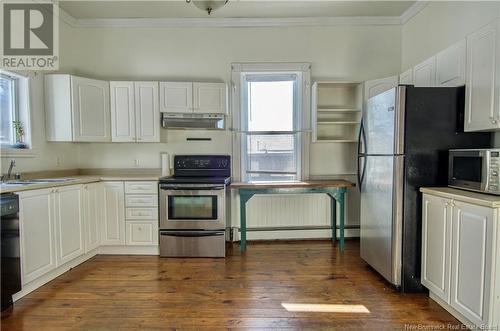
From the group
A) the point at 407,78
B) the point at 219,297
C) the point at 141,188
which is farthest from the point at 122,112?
the point at 407,78

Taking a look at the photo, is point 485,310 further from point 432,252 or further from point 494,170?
point 494,170

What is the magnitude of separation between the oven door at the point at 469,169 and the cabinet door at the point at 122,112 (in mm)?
3473

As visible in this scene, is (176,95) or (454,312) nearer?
(454,312)

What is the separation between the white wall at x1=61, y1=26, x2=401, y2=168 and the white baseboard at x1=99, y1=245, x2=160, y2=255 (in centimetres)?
128

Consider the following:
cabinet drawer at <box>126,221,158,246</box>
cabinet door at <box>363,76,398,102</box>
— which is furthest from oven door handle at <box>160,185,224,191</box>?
cabinet door at <box>363,76,398,102</box>

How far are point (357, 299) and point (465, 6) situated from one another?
2961mm

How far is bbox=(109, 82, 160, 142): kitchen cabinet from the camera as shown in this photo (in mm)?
3508

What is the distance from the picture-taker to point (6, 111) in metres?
2.86

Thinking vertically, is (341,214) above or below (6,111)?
below

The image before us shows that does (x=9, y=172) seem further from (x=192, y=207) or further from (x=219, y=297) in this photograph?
(x=219, y=297)

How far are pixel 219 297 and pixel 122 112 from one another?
262 cm

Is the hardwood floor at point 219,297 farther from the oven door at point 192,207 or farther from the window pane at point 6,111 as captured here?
the window pane at point 6,111

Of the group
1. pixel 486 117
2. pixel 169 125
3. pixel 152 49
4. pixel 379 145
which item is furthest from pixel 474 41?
pixel 152 49

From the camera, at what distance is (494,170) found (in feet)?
6.00
